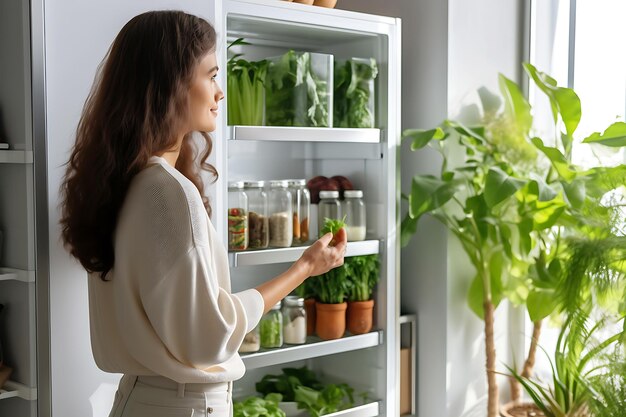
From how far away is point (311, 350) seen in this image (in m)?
2.60

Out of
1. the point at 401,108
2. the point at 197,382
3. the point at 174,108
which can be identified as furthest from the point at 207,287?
the point at 401,108

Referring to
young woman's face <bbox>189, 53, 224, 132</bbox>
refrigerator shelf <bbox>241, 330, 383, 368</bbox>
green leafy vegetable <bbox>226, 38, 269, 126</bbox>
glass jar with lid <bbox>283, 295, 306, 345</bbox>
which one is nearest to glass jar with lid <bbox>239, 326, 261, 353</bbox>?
refrigerator shelf <bbox>241, 330, 383, 368</bbox>

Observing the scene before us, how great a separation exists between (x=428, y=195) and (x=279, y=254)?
56 cm

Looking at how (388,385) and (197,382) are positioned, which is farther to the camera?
(388,385)

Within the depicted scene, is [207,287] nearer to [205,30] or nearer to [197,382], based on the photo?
[197,382]

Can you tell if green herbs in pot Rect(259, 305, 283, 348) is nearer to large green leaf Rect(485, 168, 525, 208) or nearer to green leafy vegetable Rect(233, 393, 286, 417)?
green leafy vegetable Rect(233, 393, 286, 417)

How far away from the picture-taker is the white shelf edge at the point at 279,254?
7.87 ft

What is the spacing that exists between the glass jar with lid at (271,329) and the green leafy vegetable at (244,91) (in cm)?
61

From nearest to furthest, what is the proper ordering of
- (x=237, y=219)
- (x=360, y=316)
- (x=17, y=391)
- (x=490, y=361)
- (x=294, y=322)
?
A: (x=17, y=391), (x=237, y=219), (x=294, y=322), (x=360, y=316), (x=490, y=361)

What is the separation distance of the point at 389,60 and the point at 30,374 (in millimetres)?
1522

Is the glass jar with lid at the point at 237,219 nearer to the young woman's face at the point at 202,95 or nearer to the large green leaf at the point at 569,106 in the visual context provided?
the young woman's face at the point at 202,95

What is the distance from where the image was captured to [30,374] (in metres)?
1.90

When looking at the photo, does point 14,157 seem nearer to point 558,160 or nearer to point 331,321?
point 331,321

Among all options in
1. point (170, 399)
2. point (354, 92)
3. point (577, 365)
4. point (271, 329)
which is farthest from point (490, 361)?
point (170, 399)
